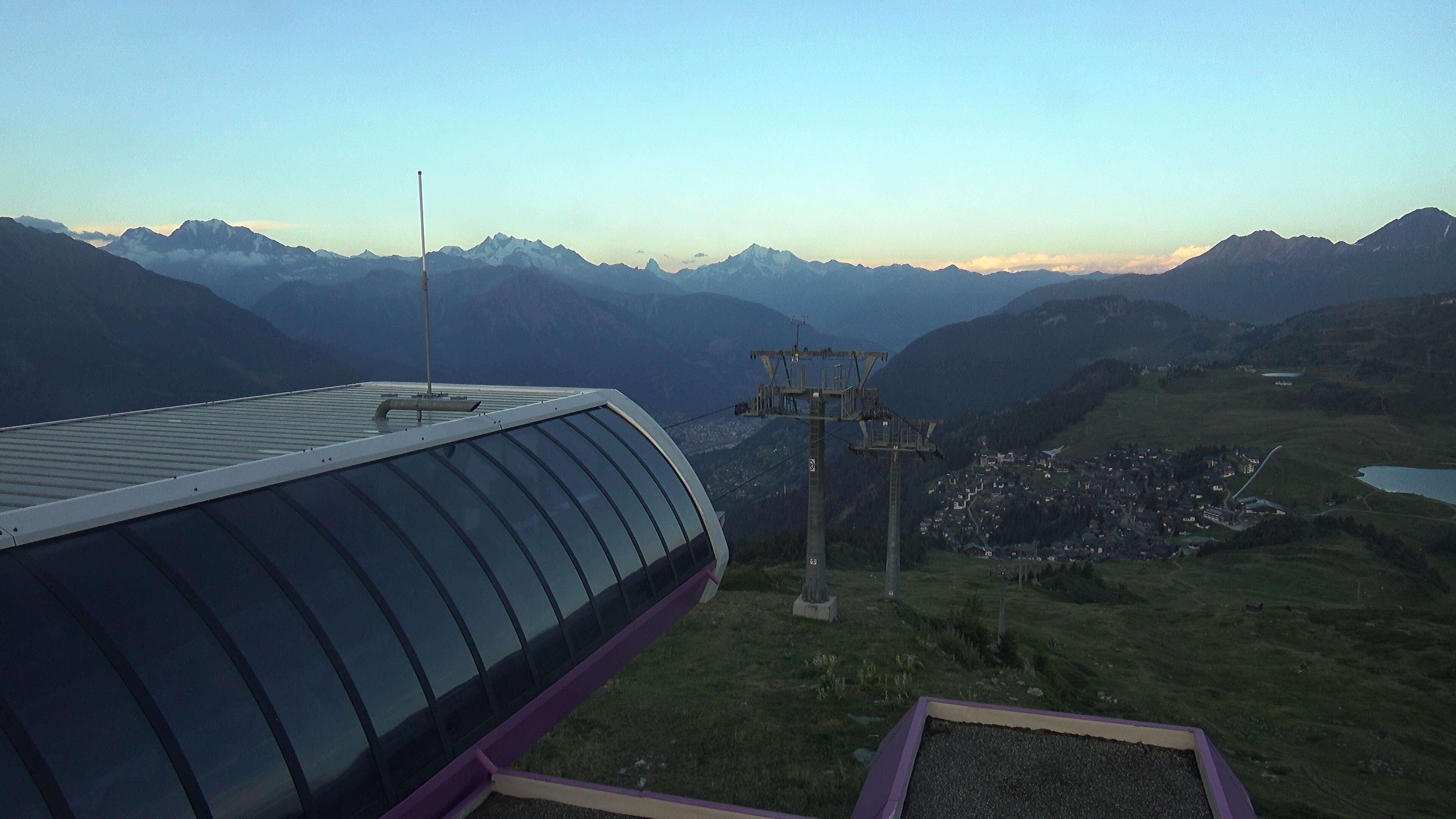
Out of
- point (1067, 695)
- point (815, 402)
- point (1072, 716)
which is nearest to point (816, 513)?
point (815, 402)

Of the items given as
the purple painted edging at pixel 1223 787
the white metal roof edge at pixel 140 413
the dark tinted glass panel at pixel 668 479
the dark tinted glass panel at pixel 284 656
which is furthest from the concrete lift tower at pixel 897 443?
the dark tinted glass panel at pixel 284 656

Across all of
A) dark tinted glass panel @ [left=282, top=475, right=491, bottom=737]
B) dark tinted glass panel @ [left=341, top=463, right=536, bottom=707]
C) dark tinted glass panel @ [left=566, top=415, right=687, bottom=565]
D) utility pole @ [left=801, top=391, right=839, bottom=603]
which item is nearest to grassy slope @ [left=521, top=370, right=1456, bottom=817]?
utility pole @ [left=801, top=391, right=839, bottom=603]

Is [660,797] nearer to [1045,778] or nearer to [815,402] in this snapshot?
[1045,778]

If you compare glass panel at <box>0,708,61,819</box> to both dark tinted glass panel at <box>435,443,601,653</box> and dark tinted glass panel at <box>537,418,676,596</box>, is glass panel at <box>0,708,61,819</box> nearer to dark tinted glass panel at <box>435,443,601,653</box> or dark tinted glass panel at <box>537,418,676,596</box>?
dark tinted glass panel at <box>435,443,601,653</box>

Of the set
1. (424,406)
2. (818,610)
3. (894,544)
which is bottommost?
(894,544)

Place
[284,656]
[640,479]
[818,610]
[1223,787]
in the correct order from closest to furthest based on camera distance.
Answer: [284,656]
[1223,787]
[640,479]
[818,610]

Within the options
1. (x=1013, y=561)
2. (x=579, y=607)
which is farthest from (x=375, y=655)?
(x=1013, y=561)
